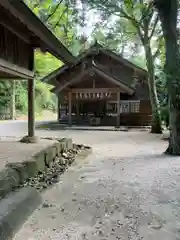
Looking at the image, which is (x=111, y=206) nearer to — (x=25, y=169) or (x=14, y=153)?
(x=25, y=169)

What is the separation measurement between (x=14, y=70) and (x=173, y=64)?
14.2 ft

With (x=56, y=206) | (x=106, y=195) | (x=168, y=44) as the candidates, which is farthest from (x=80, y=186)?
(x=168, y=44)

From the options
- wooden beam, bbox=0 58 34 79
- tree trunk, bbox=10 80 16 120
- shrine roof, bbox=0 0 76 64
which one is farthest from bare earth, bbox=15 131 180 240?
tree trunk, bbox=10 80 16 120

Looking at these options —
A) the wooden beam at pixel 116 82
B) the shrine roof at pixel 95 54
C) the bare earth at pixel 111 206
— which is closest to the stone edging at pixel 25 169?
the bare earth at pixel 111 206

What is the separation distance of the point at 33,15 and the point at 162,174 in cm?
381

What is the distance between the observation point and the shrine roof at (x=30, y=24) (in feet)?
15.3

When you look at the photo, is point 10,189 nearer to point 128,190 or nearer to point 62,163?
point 128,190

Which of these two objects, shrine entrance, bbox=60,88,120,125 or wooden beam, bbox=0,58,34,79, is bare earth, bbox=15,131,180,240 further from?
shrine entrance, bbox=60,88,120,125

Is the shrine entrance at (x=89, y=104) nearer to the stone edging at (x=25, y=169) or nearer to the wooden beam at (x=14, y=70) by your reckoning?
the wooden beam at (x=14, y=70)

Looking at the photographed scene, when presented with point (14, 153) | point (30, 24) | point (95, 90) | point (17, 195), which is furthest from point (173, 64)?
point (95, 90)

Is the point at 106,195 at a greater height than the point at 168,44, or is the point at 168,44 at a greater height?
the point at 168,44

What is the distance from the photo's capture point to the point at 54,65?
98.4 feet

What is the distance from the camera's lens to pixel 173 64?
27.8ft

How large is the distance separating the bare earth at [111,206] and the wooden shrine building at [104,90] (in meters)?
13.8
